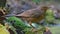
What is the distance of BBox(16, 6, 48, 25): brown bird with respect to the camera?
3.19 feet

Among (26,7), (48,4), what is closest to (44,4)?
(48,4)

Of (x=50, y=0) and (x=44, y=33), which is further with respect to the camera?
(x=50, y=0)

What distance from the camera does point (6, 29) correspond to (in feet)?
2.98

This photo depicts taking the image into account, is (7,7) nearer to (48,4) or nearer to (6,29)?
(6,29)

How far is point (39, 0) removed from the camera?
1.03 m

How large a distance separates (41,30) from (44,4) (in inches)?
7.8

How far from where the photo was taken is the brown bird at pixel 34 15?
97 centimetres

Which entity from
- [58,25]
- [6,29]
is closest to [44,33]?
[58,25]

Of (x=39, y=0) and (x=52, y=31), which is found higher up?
(x=39, y=0)

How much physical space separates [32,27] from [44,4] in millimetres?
200

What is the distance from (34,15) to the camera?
3.28ft

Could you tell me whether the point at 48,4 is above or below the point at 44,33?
above

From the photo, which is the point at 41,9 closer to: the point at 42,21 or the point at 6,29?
the point at 42,21

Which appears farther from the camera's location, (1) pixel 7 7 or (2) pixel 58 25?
(2) pixel 58 25
